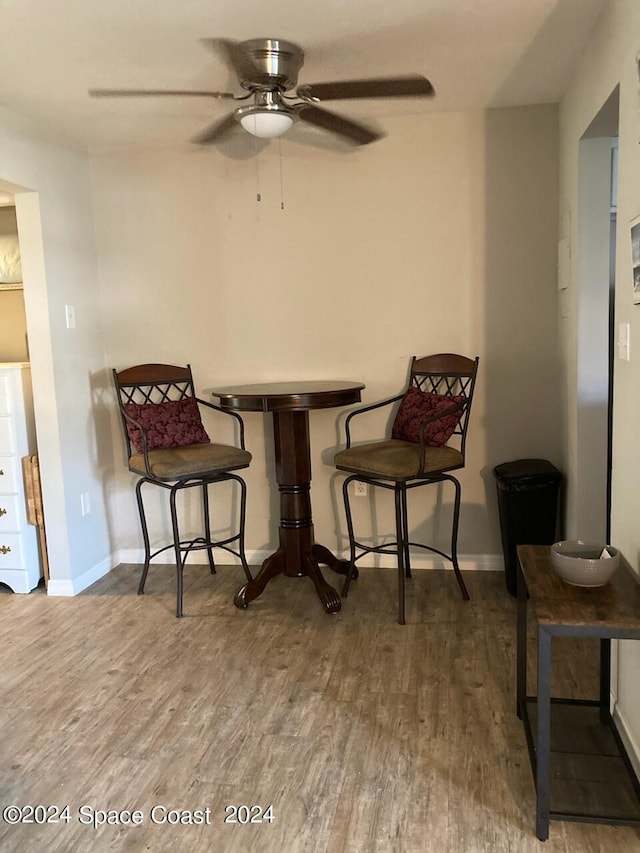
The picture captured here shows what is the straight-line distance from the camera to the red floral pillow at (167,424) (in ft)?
10.8

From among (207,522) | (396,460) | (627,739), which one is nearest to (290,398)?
(396,460)

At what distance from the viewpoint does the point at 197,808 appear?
1809 millimetres

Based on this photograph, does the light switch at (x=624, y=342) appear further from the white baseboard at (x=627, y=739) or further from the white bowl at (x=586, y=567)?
the white baseboard at (x=627, y=739)

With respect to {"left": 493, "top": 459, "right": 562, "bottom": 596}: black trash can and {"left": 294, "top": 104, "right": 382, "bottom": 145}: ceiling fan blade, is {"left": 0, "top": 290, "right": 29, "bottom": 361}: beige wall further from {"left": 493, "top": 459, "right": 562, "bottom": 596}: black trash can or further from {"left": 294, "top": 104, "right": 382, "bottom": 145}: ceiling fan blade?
{"left": 493, "top": 459, "right": 562, "bottom": 596}: black trash can

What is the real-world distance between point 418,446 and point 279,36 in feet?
5.69

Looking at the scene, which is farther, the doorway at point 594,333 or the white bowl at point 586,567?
the doorway at point 594,333

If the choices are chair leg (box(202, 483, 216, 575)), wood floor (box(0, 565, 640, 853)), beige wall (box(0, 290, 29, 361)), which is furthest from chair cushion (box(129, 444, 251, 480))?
beige wall (box(0, 290, 29, 361))

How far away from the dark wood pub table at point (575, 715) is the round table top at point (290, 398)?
1.13 metres

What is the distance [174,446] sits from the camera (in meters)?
3.34

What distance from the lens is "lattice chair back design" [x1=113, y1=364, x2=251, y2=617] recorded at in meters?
3.06

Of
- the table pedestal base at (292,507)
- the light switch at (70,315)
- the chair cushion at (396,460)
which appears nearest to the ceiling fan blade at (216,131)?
the light switch at (70,315)

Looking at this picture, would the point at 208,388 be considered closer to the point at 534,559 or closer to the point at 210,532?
the point at 210,532

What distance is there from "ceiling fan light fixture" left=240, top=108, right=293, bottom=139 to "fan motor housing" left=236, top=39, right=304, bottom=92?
11 centimetres

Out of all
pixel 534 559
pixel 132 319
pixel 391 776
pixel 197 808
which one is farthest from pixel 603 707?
pixel 132 319
